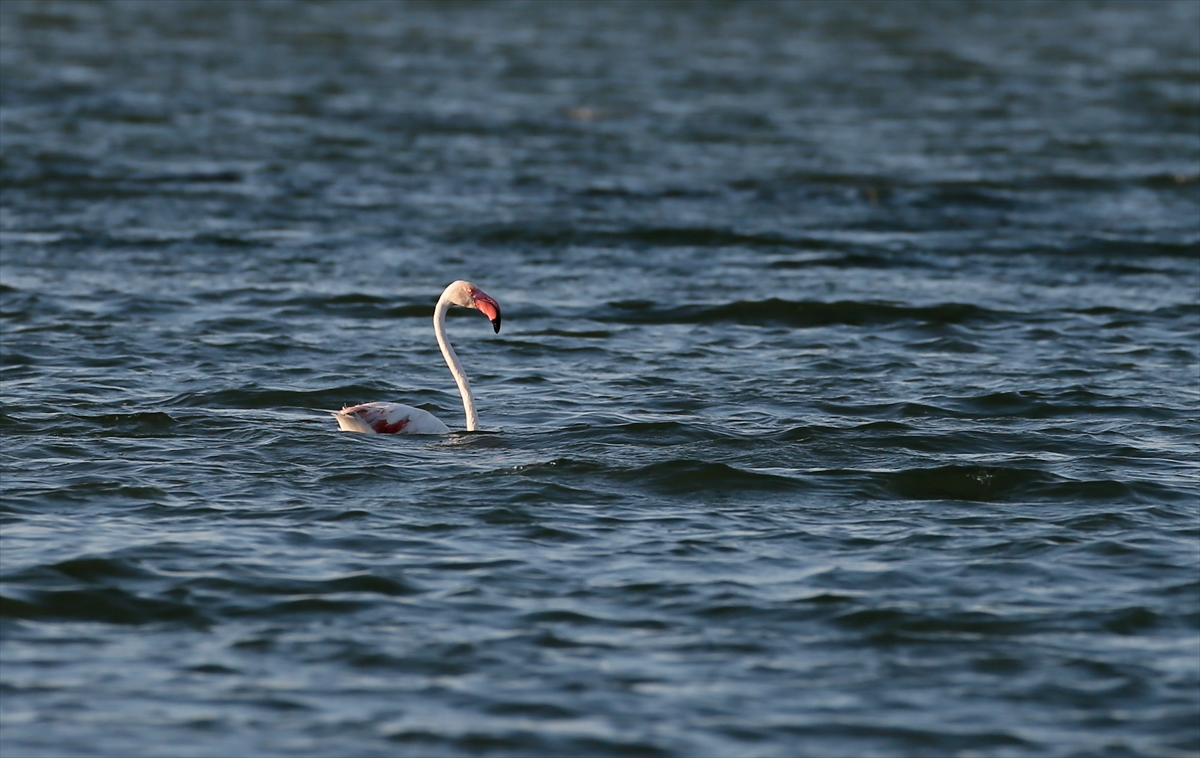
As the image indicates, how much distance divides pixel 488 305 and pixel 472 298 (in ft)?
0.76

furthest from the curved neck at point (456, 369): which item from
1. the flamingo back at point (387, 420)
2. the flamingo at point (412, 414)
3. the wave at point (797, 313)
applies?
the wave at point (797, 313)

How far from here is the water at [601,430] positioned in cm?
798

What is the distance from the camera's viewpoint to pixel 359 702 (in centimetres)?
782

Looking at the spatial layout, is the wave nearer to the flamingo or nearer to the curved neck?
the curved neck

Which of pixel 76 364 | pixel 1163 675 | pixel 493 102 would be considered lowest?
pixel 1163 675

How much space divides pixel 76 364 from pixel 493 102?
52.0ft

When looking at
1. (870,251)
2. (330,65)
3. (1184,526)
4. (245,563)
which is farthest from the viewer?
(330,65)

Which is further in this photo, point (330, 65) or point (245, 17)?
point (245, 17)

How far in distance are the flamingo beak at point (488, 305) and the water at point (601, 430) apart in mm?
792

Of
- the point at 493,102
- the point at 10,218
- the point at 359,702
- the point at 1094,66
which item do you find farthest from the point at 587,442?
the point at 1094,66

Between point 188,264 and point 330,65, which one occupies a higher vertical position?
point 330,65

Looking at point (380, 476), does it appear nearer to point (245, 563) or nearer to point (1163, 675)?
point (245, 563)

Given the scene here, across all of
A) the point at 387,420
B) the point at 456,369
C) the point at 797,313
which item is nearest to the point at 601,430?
the point at 456,369

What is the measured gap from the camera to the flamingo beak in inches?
477
